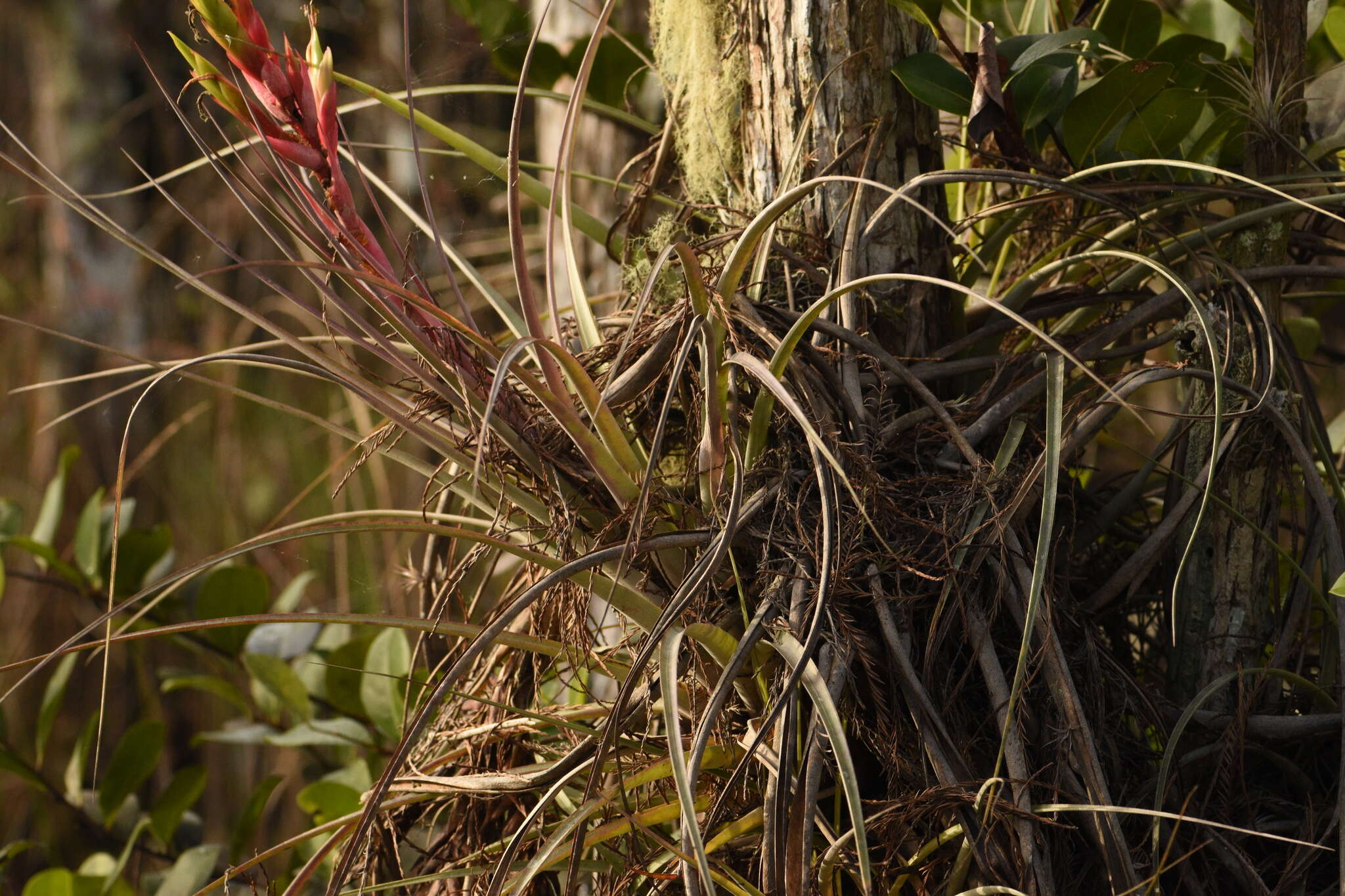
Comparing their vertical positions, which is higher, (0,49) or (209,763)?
(0,49)

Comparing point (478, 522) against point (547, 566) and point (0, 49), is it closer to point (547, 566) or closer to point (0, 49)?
point (547, 566)

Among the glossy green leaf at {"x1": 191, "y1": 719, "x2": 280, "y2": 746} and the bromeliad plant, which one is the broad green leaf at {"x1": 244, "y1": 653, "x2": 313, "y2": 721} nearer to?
the glossy green leaf at {"x1": 191, "y1": 719, "x2": 280, "y2": 746}

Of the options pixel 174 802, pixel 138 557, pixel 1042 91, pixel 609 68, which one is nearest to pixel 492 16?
pixel 609 68

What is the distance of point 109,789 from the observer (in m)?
0.81

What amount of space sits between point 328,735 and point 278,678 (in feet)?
0.20

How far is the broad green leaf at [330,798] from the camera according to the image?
710 mm

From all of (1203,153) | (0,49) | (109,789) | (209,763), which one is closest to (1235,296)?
(1203,153)

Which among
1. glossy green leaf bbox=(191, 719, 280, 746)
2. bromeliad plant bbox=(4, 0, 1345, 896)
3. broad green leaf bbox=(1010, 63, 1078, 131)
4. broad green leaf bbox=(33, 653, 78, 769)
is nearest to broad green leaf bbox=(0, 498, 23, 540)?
broad green leaf bbox=(33, 653, 78, 769)

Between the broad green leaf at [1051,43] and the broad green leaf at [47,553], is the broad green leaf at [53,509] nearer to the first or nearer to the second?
the broad green leaf at [47,553]

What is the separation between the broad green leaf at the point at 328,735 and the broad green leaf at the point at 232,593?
11 centimetres

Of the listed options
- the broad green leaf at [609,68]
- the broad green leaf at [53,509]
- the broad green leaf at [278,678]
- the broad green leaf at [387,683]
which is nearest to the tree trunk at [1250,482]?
the broad green leaf at [609,68]

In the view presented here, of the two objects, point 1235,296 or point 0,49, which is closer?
point 1235,296

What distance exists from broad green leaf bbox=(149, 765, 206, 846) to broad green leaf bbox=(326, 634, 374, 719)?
0.16 metres

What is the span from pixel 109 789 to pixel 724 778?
630 mm
